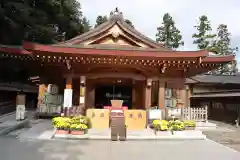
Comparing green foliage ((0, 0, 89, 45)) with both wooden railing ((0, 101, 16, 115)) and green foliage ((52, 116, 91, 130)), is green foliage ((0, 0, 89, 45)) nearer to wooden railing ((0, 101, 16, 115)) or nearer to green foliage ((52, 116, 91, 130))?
wooden railing ((0, 101, 16, 115))

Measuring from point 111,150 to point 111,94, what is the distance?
7.76 m

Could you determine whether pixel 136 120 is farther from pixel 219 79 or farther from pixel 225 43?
pixel 225 43

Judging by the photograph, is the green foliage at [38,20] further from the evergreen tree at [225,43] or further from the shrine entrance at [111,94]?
the evergreen tree at [225,43]

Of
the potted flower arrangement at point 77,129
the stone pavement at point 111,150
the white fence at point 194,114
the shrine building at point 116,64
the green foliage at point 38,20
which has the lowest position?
the stone pavement at point 111,150

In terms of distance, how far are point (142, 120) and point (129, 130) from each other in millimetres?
816

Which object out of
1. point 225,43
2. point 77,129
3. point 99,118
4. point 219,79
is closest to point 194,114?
point 99,118

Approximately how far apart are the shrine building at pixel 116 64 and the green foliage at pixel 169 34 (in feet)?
152

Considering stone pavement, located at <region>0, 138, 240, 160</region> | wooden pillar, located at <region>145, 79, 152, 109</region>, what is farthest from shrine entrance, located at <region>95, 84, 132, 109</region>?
stone pavement, located at <region>0, 138, 240, 160</region>

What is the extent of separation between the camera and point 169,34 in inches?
2400

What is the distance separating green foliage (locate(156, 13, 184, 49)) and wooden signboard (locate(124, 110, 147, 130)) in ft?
161

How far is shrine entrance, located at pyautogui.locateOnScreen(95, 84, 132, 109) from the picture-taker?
1563 centimetres

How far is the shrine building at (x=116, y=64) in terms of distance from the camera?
1199cm

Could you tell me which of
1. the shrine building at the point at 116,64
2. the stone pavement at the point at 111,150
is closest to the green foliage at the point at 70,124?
the stone pavement at the point at 111,150

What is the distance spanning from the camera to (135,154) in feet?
25.8
